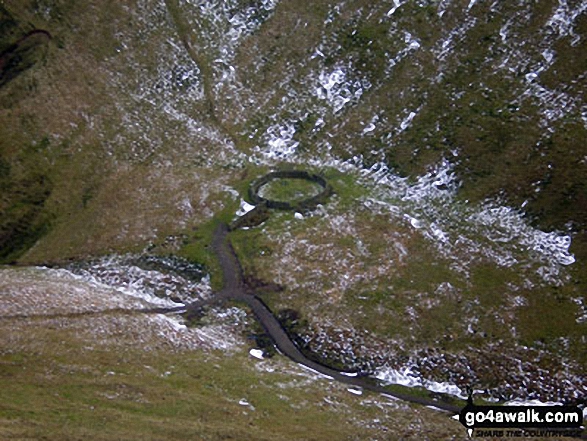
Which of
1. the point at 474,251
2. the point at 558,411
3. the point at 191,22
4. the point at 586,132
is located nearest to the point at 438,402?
the point at 558,411

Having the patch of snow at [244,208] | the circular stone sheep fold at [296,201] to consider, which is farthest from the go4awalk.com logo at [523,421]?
the patch of snow at [244,208]

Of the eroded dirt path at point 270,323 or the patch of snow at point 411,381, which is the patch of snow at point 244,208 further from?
the patch of snow at point 411,381

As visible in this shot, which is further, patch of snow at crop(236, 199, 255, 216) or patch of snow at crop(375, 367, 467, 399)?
patch of snow at crop(236, 199, 255, 216)

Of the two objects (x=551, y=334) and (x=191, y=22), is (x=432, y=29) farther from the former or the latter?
(x=551, y=334)

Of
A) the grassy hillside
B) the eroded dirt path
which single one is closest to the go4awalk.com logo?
the grassy hillside

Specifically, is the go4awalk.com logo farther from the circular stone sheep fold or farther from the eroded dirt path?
the circular stone sheep fold

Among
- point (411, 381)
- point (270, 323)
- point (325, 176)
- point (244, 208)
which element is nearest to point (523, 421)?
point (411, 381)
